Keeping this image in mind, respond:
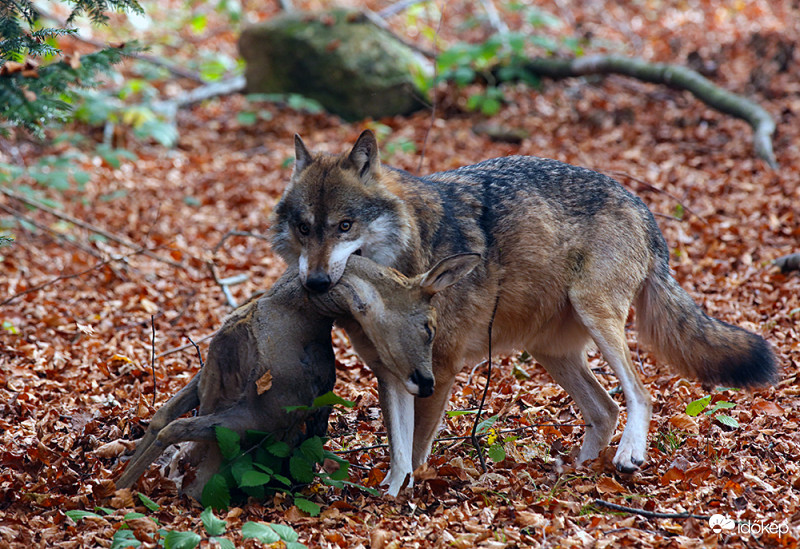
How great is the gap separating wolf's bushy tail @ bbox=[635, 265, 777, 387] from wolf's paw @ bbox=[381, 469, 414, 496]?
2.48m

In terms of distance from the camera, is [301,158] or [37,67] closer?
[301,158]

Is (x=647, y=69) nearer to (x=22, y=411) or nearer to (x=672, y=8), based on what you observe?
(x=672, y=8)

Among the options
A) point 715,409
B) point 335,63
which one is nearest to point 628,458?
point 715,409

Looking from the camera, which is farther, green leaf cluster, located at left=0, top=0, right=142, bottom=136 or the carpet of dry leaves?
green leaf cluster, located at left=0, top=0, right=142, bottom=136

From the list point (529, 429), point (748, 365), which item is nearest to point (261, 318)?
point (529, 429)

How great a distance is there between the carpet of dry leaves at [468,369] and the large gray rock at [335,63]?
57cm

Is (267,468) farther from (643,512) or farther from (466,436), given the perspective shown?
(643,512)

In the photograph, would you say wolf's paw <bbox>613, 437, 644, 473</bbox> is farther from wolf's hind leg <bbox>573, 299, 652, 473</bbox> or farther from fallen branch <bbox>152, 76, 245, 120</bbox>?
fallen branch <bbox>152, 76, 245, 120</bbox>

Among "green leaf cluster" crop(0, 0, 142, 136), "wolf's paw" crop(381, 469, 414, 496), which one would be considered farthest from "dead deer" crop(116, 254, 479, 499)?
"green leaf cluster" crop(0, 0, 142, 136)

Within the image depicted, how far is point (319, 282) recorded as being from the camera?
4789mm

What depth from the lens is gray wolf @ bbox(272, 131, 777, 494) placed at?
5.26 metres

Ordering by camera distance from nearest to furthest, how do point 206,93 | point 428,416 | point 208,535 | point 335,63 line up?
point 208,535, point 428,416, point 335,63, point 206,93

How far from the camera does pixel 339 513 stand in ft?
15.7

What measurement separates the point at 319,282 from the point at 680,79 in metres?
10.4
